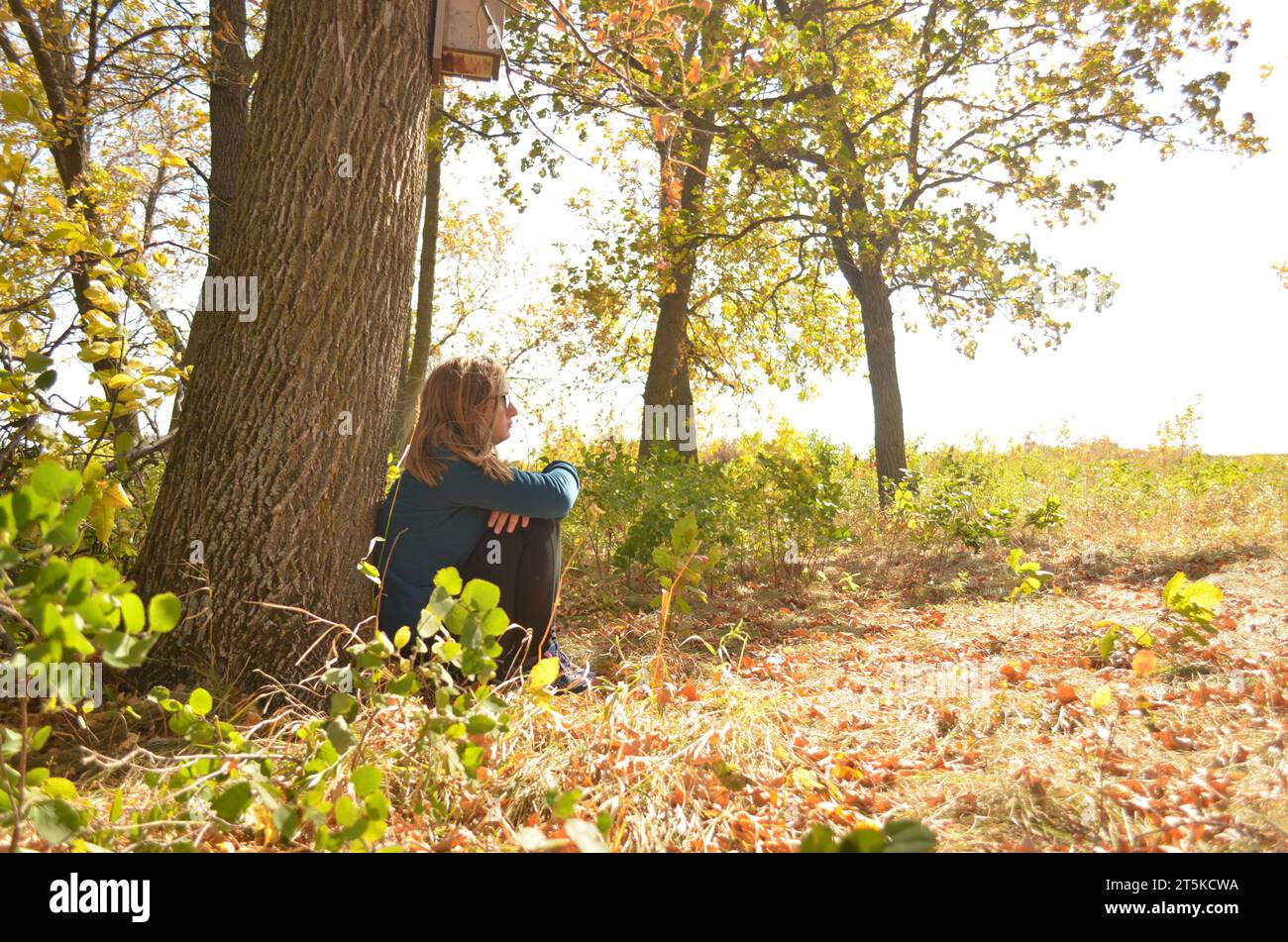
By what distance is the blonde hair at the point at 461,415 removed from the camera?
3275 mm

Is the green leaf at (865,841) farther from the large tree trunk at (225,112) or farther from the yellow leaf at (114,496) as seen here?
the large tree trunk at (225,112)

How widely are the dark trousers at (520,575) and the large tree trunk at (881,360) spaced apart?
25.9 feet

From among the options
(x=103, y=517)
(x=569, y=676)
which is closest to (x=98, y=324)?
(x=103, y=517)

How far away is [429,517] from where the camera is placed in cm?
326

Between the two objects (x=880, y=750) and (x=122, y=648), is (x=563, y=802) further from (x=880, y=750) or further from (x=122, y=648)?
(x=880, y=750)

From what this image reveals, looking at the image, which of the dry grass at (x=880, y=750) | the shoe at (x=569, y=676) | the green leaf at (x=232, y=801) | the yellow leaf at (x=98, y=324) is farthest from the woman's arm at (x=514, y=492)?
the green leaf at (x=232, y=801)

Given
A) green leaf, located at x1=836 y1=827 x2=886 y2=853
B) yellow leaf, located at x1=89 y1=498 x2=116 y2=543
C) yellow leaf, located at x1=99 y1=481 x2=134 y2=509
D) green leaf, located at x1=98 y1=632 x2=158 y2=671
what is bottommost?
green leaf, located at x1=836 y1=827 x2=886 y2=853

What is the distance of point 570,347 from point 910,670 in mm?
10399

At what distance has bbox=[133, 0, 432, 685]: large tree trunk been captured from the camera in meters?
2.89

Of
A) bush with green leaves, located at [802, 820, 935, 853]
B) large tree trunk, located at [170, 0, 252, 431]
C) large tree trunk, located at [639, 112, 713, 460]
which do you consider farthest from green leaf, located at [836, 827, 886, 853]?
large tree trunk, located at [639, 112, 713, 460]

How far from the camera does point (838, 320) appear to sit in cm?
1362

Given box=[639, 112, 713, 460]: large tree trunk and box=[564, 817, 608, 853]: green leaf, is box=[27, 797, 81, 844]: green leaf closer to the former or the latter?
box=[564, 817, 608, 853]: green leaf
